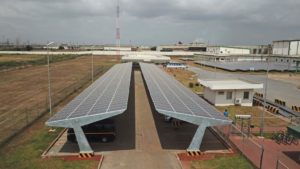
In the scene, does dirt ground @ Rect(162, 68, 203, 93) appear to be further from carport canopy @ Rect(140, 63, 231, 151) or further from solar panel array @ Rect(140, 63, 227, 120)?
carport canopy @ Rect(140, 63, 231, 151)

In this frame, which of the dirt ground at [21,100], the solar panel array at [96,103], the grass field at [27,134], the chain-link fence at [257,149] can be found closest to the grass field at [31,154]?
the grass field at [27,134]

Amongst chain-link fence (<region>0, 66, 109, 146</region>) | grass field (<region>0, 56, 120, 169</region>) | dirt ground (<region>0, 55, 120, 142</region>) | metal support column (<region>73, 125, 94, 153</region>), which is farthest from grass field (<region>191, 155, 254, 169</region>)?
dirt ground (<region>0, 55, 120, 142</region>)

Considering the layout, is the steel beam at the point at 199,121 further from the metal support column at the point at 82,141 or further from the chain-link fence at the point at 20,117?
the chain-link fence at the point at 20,117

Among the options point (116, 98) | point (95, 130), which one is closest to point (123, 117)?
point (116, 98)

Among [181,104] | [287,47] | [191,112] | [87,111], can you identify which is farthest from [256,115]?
[287,47]

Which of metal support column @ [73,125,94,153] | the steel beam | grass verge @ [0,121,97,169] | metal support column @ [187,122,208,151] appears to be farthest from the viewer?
metal support column @ [187,122,208,151]

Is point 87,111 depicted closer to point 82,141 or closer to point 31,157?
point 82,141

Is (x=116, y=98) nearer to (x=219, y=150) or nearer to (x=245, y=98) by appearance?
(x=219, y=150)
